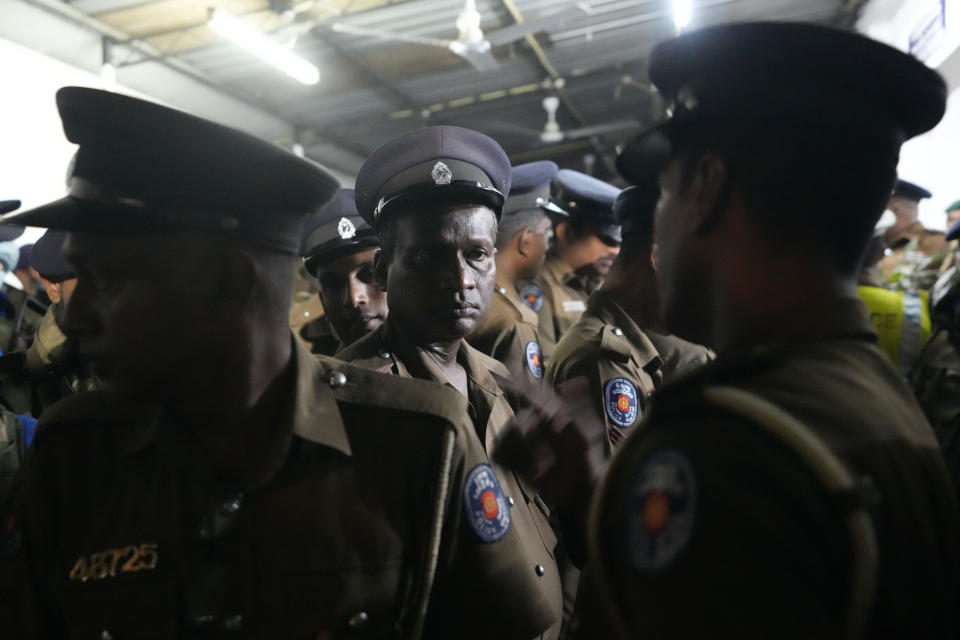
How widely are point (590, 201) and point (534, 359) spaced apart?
144cm

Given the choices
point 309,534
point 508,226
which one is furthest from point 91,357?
point 508,226

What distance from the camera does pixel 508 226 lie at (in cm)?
438

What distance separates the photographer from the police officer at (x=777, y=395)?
0.81 m

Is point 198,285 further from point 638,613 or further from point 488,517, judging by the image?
point 638,613

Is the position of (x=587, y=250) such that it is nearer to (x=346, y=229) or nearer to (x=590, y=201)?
(x=590, y=201)

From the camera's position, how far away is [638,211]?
2.74 m

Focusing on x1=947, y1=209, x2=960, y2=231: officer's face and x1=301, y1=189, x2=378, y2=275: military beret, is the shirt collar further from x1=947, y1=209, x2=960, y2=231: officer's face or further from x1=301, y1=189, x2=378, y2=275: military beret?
x1=947, y1=209, x2=960, y2=231: officer's face

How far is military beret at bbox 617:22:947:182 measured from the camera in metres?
1.10

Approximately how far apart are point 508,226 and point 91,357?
10.6ft

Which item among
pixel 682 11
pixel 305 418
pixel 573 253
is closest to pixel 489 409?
pixel 305 418

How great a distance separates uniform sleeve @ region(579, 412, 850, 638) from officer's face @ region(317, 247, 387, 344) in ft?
6.87

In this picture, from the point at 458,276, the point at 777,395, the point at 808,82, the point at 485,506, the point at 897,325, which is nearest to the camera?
the point at 777,395

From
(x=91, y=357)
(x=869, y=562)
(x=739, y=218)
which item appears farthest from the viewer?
(x=91, y=357)

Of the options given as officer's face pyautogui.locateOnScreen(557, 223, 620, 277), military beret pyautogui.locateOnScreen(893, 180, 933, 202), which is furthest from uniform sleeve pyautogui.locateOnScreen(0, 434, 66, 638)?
military beret pyautogui.locateOnScreen(893, 180, 933, 202)
